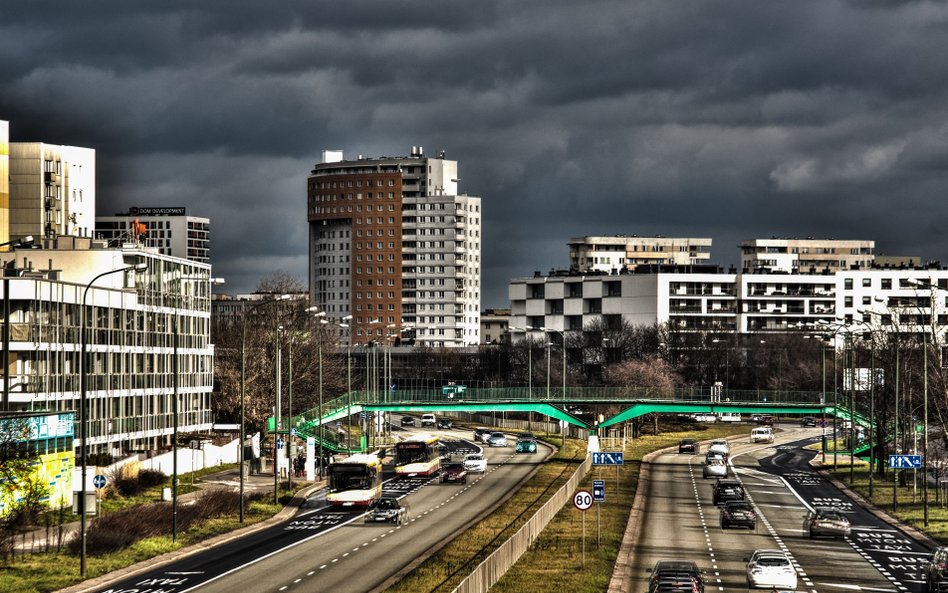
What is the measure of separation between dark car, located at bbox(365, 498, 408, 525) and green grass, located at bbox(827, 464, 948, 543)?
88.0 ft

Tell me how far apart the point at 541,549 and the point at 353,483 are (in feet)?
81.4

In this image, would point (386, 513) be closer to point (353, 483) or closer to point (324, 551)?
→ point (353, 483)

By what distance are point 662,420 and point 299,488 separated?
342ft

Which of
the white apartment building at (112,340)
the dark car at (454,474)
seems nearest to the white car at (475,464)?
the dark car at (454,474)

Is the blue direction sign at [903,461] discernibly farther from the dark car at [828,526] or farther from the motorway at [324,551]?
the motorway at [324,551]

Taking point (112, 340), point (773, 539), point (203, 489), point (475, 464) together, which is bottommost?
point (475, 464)

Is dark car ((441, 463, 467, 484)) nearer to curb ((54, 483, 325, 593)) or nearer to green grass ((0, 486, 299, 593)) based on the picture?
curb ((54, 483, 325, 593))

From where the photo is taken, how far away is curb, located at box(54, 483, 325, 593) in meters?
54.1

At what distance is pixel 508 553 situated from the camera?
56406mm

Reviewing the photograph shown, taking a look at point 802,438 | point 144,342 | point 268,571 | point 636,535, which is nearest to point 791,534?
point 636,535

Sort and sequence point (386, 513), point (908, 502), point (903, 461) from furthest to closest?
1. point (908, 502)
2. point (903, 461)
3. point (386, 513)

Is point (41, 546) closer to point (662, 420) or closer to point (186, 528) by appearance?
point (186, 528)

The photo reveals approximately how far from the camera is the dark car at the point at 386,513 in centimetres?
7812

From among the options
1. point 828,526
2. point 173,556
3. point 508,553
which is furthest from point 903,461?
point 173,556
